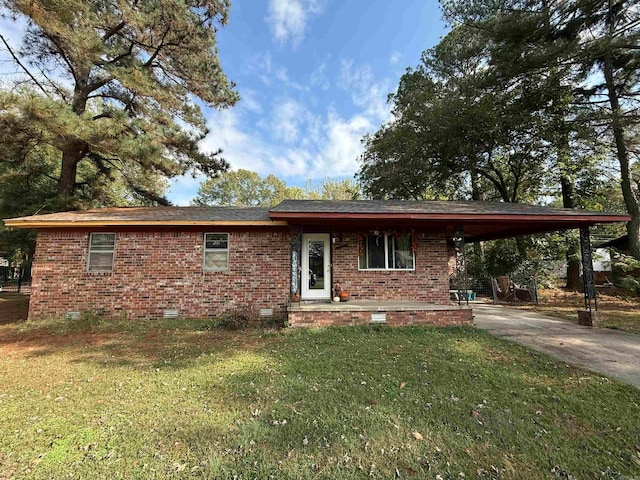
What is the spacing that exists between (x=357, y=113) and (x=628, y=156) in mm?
13748

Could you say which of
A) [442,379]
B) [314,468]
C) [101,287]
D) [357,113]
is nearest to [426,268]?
[442,379]

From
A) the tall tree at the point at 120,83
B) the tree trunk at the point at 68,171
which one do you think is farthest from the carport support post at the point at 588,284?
the tree trunk at the point at 68,171

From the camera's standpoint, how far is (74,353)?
5414 millimetres

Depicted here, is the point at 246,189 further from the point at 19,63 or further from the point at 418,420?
the point at 418,420

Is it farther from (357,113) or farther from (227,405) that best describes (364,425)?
(357,113)

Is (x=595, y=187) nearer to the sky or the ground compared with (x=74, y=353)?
nearer to the sky

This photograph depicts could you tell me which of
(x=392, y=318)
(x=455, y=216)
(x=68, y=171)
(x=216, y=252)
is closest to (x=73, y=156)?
(x=68, y=171)

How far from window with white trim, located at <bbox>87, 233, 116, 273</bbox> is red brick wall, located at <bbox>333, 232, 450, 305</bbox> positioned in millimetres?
6045

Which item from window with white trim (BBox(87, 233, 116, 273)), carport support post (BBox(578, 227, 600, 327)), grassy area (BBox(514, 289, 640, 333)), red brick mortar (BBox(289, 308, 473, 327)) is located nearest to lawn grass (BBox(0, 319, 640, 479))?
red brick mortar (BBox(289, 308, 473, 327))

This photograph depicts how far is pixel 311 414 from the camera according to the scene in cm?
316

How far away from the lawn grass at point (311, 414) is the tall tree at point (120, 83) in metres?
6.27

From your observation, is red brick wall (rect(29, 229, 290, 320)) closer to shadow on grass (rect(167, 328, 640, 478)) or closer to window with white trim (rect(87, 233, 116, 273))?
window with white trim (rect(87, 233, 116, 273))

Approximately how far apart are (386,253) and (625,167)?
11.7 metres

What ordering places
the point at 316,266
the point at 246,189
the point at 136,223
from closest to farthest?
the point at 136,223, the point at 316,266, the point at 246,189
